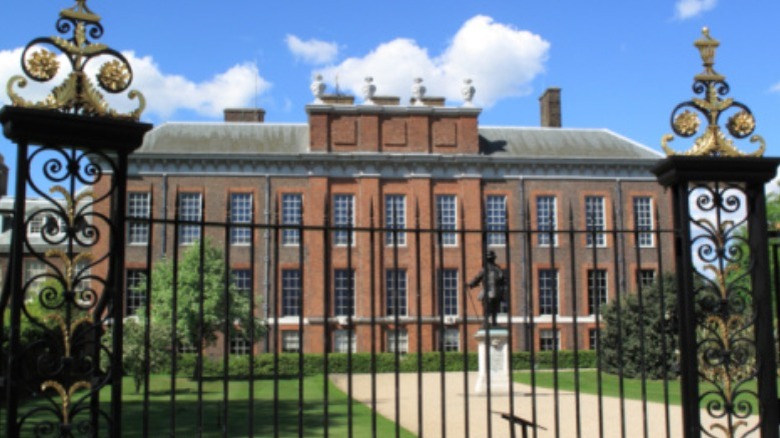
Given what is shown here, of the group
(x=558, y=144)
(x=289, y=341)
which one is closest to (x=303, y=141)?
(x=289, y=341)

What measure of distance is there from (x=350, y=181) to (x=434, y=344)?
326 inches

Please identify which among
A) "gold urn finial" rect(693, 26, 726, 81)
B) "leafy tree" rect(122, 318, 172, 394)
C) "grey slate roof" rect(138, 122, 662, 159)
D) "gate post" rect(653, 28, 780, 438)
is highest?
"grey slate roof" rect(138, 122, 662, 159)

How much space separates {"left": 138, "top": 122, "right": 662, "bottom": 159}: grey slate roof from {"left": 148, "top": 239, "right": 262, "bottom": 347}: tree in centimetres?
810

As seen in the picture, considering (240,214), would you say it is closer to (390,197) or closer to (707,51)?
(390,197)

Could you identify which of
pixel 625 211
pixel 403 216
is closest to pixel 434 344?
pixel 403 216

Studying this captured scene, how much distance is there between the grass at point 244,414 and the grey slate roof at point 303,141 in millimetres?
16259

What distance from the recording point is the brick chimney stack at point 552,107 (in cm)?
4016

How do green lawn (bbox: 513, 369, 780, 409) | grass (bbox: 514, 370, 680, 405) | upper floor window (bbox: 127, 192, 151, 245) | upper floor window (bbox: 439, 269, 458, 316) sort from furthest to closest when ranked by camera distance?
upper floor window (bbox: 439, 269, 458, 316) → upper floor window (bbox: 127, 192, 151, 245) → grass (bbox: 514, 370, 680, 405) → green lawn (bbox: 513, 369, 780, 409)

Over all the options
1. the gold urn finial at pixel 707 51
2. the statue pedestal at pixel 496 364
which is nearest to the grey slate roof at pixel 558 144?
the statue pedestal at pixel 496 364

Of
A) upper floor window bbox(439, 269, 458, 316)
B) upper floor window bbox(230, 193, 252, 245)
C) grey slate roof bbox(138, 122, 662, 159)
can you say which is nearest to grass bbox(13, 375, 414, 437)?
upper floor window bbox(230, 193, 252, 245)

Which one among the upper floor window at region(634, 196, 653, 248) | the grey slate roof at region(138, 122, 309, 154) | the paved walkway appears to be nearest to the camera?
the paved walkway

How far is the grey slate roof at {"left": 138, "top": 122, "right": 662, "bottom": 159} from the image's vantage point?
35.5m

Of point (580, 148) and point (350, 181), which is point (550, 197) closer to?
point (580, 148)

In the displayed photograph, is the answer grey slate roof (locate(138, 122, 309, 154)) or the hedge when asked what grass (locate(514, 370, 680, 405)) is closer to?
the hedge
